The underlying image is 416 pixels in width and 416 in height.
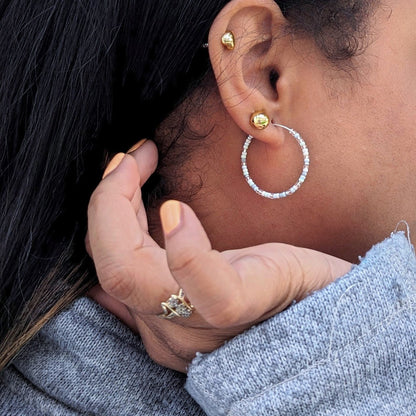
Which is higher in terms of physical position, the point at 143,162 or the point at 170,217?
the point at 170,217

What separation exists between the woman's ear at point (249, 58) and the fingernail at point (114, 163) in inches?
6.6

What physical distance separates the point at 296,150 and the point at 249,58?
5.9 inches

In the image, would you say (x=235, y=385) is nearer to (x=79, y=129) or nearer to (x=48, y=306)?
(x=48, y=306)

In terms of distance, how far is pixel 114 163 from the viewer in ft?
2.86

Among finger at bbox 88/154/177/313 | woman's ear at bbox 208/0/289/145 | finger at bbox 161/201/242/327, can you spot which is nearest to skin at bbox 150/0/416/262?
woman's ear at bbox 208/0/289/145

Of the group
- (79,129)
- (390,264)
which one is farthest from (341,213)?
(79,129)

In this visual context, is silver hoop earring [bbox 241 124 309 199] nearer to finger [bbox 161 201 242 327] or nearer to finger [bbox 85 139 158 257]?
finger [bbox 85 139 158 257]

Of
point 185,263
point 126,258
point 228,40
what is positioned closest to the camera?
point 185,263

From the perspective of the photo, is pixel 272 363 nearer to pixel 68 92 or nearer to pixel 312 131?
pixel 312 131

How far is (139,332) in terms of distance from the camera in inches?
36.9

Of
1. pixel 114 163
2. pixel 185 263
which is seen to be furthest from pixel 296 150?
pixel 185 263

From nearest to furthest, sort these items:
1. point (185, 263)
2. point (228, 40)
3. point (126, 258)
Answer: point (185, 263), point (126, 258), point (228, 40)

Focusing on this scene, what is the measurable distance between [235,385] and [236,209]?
277 mm

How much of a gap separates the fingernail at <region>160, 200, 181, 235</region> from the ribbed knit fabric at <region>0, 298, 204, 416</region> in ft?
1.18
